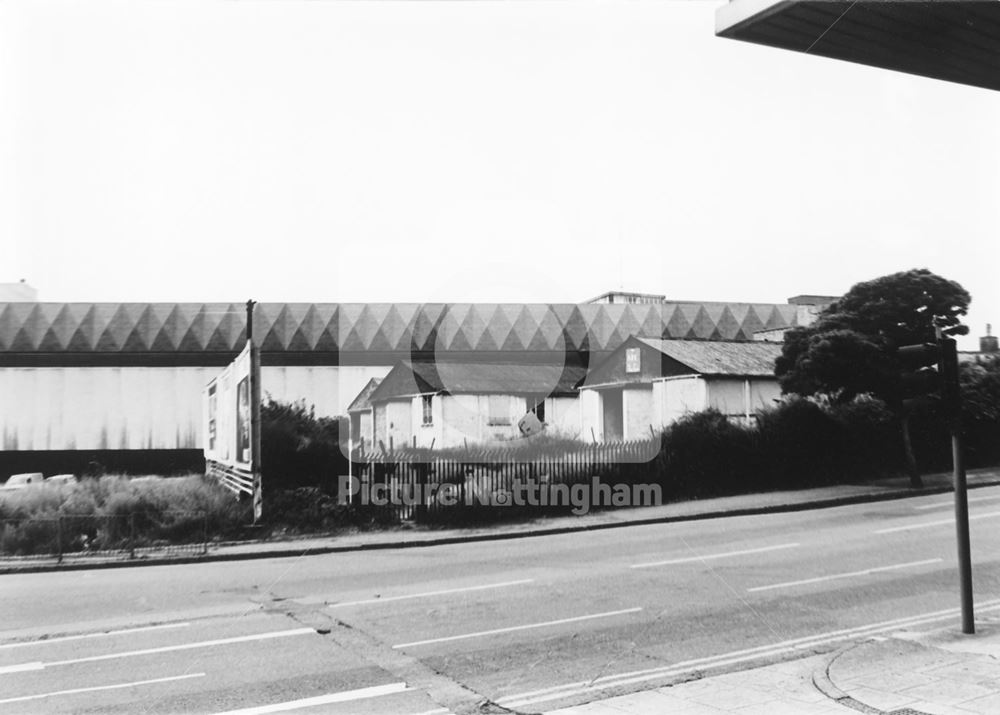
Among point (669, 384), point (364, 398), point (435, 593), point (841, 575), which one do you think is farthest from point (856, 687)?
point (364, 398)

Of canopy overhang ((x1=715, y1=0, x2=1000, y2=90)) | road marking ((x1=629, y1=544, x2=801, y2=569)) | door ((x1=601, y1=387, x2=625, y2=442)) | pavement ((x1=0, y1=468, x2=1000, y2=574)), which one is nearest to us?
canopy overhang ((x1=715, y1=0, x2=1000, y2=90))

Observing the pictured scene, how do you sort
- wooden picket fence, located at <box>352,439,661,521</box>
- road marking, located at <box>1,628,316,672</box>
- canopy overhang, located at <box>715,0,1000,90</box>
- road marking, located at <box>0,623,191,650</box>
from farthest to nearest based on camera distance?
wooden picket fence, located at <box>352,439,661,521</box> < road marking, located at <box>0,623,191,650</box> < road marking, located at <box>1,628,316,672</box> < canopy overhang, located at <box>715,0,1000,90</box>

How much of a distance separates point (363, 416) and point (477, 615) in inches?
263

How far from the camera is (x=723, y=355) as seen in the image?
1569cm

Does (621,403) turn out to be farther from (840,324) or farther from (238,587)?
(238,587)

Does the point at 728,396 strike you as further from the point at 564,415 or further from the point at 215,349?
the point at 215,349

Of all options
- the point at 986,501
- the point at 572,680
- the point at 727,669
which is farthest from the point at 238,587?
the point at 986,501

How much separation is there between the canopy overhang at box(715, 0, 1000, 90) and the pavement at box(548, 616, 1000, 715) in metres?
4.93

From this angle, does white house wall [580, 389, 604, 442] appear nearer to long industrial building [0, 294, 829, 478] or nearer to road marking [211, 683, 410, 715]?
long industrial building [0, 294, 829, 478]

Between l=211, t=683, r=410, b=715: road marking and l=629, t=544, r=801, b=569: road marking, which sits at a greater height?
l=211, t=683, r=410, b=715: road marking

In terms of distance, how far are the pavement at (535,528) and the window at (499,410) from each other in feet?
9.18

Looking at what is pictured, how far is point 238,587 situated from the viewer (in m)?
12.2

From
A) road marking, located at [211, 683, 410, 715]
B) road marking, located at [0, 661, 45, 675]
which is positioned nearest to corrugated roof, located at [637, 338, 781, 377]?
road marking, located at [211, 683, 410, 715]

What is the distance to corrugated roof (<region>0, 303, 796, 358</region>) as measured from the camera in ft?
46.2
